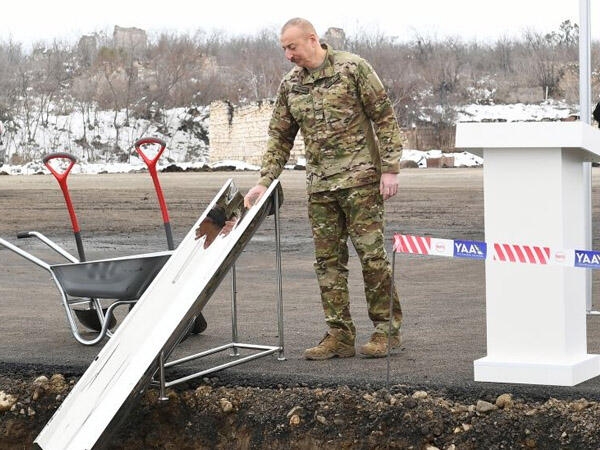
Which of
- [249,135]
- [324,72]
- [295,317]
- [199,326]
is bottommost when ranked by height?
[249,135]

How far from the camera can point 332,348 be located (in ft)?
20.3

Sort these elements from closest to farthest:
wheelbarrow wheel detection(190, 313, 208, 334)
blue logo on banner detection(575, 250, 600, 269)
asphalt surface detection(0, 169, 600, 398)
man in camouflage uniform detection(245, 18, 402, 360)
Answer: blue logo on banner detection(575, 250, 600, 269), asphalt surface detection(0, 169, 600, 398), man in camouflage uniform detection(245, 18, 402, 360), wheelbarrow wheel detection(190, 313, 208, 334)

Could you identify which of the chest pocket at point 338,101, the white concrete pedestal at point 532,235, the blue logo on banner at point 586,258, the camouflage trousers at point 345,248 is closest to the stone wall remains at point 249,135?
the camouflage trousers at point 345,248

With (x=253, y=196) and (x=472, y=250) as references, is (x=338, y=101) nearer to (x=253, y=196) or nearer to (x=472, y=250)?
(x=253, y=196)

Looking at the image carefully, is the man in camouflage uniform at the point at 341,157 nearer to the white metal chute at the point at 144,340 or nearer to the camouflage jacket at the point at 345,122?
the camouflage jacket at the point at 345,122

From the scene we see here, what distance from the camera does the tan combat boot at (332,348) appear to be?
243 inches

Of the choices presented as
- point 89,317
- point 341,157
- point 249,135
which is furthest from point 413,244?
point 249,135

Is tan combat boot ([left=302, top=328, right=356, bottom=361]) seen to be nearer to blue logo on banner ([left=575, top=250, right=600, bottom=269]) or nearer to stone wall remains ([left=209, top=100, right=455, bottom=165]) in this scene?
blue logo on banner ([left=575, top=250, right=600, bottom=269])

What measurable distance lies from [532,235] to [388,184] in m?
0.85

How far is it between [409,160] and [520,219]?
35489mm

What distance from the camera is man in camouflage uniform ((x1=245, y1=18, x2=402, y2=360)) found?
587 cm

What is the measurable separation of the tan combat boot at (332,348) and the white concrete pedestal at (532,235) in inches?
39.0

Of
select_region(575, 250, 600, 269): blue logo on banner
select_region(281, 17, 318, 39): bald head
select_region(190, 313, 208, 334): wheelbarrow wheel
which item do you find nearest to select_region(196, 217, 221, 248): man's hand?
select_region(281, 17, 318, 39): bald head

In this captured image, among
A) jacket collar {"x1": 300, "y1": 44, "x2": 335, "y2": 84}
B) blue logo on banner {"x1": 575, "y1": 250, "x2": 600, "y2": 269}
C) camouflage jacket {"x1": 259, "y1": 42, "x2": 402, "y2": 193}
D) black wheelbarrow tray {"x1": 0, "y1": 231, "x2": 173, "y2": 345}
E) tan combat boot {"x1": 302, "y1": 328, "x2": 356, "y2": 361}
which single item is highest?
jacket collar {"x1": 300, "y1": 44, "x2": 335, "y2": 84}
